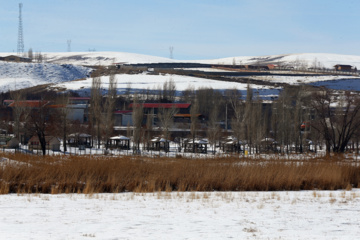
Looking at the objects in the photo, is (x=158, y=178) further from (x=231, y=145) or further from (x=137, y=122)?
(x=231, y=145)

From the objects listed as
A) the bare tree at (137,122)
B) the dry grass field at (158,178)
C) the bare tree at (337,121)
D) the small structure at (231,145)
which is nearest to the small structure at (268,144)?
the small structure at (231,145)

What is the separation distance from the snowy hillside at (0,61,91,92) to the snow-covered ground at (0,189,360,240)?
105581 millimetres

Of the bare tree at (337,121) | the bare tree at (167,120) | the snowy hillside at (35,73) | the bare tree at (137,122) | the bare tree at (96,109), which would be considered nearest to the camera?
the bare tree at (337,121)

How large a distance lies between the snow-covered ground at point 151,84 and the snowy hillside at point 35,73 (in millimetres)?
15174

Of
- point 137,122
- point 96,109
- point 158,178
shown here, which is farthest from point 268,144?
point 158,178

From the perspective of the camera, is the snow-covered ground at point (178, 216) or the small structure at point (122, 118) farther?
the small structure at point (122, 118)

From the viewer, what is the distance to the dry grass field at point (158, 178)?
1648 cm

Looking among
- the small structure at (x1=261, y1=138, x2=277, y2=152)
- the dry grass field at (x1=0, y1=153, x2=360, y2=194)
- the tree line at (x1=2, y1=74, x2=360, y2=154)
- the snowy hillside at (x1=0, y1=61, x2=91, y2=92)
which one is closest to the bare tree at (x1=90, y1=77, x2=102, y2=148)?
the tree line at (x1=2, y1=74, x2=360, y2=154)

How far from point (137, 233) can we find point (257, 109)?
52.1m

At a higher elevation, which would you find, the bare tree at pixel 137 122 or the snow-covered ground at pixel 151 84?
the snow-covered ground at pixel 151 84

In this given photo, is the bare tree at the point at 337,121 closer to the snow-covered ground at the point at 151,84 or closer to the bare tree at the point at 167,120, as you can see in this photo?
the bare tree at the point at 167,120

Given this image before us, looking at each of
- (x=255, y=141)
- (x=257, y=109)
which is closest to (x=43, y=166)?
(x=255, y=141)

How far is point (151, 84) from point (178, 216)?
94.6 m

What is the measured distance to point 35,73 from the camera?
5133 inches
